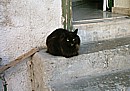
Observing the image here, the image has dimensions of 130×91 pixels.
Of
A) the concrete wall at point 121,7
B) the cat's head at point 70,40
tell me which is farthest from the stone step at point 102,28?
the cat's head at point 70,40

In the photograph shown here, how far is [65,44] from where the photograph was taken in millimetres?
1757

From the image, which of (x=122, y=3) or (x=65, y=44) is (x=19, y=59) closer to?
(x=65, y=44)

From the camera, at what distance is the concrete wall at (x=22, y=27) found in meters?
1.97

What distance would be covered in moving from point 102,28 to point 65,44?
661mm

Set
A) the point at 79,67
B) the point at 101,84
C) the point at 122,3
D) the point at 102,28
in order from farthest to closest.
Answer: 1. the point at 122,3
2. the point at 102,28
3. the point at 79,67
4. the point at 101,84

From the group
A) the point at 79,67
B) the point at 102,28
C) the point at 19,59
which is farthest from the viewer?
the point at 102,28

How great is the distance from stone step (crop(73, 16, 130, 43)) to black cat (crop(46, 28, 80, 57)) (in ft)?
1.27

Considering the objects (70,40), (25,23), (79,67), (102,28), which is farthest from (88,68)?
(25,23)

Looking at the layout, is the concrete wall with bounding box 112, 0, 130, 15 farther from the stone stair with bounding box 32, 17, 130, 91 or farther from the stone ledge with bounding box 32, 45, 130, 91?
the stone ledge with bounding box 32, 45, 130, 91

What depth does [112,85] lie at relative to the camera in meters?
1.69

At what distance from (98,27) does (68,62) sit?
0.65 m

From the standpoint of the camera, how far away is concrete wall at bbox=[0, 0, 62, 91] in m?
1.97

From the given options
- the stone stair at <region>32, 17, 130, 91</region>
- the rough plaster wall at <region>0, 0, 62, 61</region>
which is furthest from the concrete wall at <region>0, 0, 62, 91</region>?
the stone stair at <region>32, 17, 130, 91</region>

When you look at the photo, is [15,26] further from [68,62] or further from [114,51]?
[114,51]
